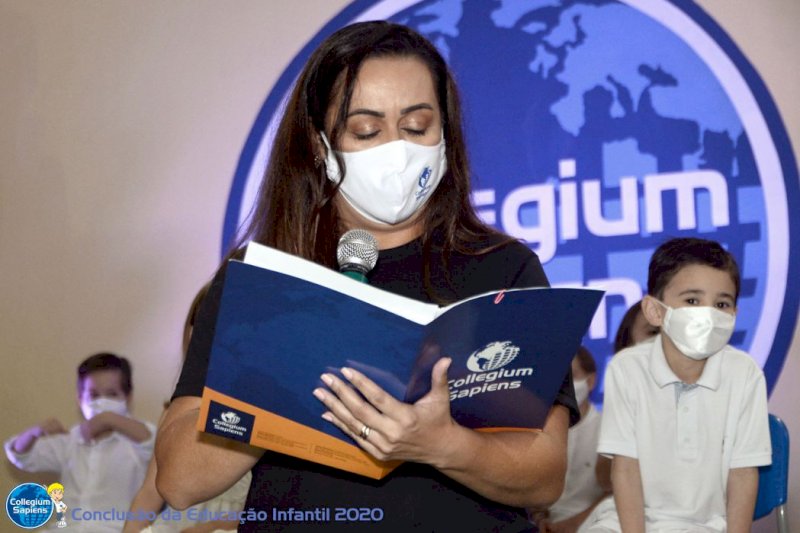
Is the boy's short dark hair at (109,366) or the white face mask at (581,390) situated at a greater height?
the white face mask at (581,390)

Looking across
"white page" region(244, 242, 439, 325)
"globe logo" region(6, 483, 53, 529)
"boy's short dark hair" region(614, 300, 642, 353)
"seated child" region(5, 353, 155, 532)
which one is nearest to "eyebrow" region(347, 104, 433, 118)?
"white page" region(244, 242, 439, 325)

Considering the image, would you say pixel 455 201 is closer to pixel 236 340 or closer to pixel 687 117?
pixel 236 340

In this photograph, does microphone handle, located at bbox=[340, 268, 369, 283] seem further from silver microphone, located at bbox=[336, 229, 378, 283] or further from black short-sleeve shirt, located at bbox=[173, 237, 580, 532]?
black short-sleeve shirt, located at bbox=[173, 237, 580, 532]

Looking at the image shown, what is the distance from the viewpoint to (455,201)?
68.0 inches

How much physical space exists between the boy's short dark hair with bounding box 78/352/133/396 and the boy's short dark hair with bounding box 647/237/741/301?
2.94 m

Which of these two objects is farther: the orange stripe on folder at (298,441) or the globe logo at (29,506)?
the globe logo at (29,506)

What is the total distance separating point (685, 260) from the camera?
3.07 m

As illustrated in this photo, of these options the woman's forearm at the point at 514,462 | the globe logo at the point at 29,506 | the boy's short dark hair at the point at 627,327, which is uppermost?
the woman's forearm at the point at 514,462

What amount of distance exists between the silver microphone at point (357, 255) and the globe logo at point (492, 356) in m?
0.21

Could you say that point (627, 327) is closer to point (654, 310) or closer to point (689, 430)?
point (654, 310)

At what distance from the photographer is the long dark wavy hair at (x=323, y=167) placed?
1670 millimetres

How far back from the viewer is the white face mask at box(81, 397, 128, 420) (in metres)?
4.80

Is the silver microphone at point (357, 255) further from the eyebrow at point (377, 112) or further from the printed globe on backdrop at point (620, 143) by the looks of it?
the printed globe on backdrop at point (620, 143)

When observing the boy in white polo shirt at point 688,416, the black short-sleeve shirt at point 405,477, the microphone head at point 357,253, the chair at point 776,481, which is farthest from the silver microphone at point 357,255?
the chair at point 776,481
